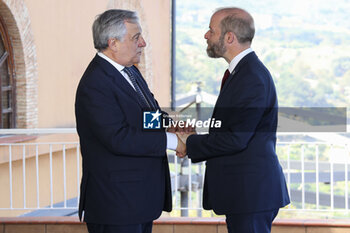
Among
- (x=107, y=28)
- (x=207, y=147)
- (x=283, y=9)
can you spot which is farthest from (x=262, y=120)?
(x=283, y=9)

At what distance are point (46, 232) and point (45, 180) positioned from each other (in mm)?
3203

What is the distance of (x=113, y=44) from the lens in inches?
89.7

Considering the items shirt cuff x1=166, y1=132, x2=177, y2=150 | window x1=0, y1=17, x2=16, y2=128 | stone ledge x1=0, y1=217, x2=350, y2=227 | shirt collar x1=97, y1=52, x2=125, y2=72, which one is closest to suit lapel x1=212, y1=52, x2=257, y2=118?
shirt cuff x1=166, y1=132, x2=177, y2=150

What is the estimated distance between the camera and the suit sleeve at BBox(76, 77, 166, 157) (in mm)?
2168

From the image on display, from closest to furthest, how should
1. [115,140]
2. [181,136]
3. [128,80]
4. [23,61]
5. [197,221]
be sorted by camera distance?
[115,140] < [128,80] < [181,136] < [197,221] < [23,61]

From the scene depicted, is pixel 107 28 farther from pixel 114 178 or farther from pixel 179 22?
pixel 179 22

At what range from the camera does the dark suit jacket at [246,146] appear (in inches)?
87.3

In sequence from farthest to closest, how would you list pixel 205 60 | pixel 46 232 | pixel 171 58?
pixel 205 60 < pixel 171 58 < pixel 46 232

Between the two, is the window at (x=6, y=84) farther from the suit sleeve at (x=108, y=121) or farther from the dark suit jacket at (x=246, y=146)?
the dark suit jacket at (x=246, y=146)

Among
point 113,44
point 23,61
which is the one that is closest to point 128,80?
point 113,44

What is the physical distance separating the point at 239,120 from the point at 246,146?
4.9 inches

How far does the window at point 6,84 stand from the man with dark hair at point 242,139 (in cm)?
472

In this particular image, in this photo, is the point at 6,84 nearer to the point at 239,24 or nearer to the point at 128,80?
the point at 128,80

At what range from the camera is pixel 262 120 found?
2.28 m
